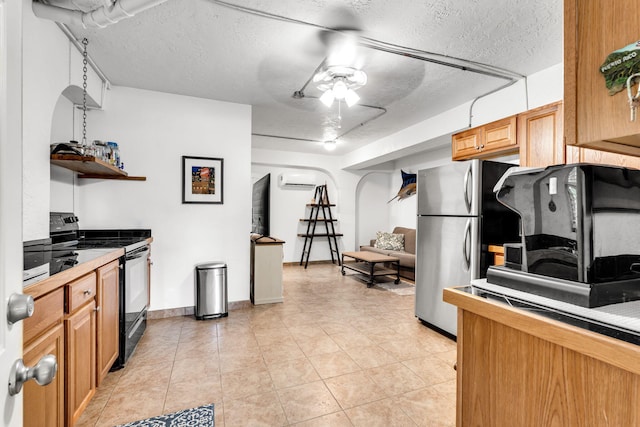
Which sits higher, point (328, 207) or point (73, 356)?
point (328, 207)

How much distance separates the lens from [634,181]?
0.96 meters

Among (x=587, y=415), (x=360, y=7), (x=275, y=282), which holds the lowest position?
(x=275, y=282)

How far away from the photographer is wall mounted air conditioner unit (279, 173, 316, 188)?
22.6 ft

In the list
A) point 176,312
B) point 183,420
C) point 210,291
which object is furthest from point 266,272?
point 183,420

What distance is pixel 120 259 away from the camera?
2270 millimetres

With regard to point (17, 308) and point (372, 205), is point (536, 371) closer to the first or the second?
point (17, 308)

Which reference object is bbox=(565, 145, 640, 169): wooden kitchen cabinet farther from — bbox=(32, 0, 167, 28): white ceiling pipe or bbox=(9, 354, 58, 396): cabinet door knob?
bbox=(32, 0, 167, 28): white ceiling pipe

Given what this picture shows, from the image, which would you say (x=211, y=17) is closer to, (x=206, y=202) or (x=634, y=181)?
(x=206, y=202)

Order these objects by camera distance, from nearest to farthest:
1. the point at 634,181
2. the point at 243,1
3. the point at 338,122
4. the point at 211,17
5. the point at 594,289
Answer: the point at 594,289
the point at 634,181
the point at 243,1
the point at 211,17
the point at 338,122

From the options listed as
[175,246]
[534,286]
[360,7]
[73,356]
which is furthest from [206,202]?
[534,286]

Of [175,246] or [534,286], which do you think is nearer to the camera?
[534,286]

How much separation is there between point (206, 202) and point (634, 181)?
3560 millimetres

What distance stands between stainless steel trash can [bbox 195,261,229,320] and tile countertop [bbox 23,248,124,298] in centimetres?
125

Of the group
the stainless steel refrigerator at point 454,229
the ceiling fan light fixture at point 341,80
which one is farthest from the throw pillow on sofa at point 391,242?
the ceiling fan light fixture at point 341,80
